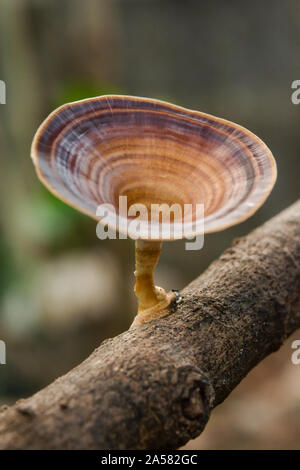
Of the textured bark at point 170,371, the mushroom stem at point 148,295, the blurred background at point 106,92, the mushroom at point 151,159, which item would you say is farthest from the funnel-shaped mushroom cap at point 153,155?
the blurred background at point 106,92

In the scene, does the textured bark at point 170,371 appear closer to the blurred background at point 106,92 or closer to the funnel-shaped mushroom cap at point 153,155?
the funnel-shaped mushroom cap at point 153,155

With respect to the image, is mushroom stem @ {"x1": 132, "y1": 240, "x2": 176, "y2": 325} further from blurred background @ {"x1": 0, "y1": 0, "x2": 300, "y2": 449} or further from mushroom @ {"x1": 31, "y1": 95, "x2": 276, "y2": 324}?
blurred background @ {"x1": 0, "y1": 0, "x2": 300, "y2": 449}

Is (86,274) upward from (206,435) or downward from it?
upward

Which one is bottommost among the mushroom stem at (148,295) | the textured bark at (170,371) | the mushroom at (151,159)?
the textured bark at (170,371)

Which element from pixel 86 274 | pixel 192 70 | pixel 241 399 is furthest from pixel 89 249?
pixel 192 70

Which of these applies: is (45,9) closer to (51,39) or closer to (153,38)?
(51,39)
